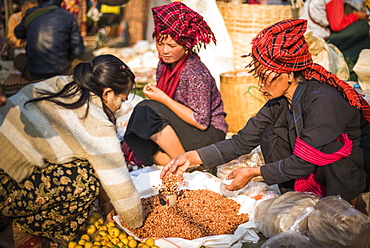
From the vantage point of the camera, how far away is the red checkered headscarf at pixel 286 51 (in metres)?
2.38

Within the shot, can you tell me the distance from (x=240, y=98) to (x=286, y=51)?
2.14m

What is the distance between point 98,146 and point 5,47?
6011mm

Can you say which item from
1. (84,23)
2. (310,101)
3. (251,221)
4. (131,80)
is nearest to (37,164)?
(131,80)

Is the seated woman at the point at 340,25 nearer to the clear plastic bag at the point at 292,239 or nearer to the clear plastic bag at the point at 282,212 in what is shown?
the clear plastic bag at the point at 282,212

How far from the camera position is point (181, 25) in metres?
3.36

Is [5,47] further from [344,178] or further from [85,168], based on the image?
[344,178]

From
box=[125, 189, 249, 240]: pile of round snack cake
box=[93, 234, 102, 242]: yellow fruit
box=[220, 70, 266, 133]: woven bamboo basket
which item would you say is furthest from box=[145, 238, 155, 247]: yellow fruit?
box=[220, 70, 266, 133]: woven bamboo basket

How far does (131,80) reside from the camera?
2396 mm

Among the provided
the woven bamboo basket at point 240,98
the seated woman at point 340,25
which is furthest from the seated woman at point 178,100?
the seated woman at point 340,25

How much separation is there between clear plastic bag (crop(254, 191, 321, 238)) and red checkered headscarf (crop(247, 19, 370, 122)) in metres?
0.65

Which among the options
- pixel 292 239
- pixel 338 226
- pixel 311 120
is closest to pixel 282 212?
pixel 292 239

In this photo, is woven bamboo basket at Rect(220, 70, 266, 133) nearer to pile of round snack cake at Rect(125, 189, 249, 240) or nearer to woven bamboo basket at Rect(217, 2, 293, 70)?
woven bamboo basket at Rect(217, 2, 293, 70)

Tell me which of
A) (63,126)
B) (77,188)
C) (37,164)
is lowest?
(77,188)

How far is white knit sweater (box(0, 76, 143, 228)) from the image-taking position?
215 cm
